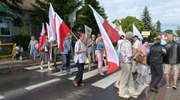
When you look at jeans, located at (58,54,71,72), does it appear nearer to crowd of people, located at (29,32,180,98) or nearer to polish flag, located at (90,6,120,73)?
crowd of people, located at (29,32,180,98)

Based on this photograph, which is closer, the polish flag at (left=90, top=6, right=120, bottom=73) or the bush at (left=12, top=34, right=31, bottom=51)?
the polish flag at (left=90, top=6, right=120, bottom=73)

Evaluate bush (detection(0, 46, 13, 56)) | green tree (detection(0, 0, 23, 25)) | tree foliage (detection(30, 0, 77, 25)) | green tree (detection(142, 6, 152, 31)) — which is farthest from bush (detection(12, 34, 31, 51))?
green tree (detection(142, 6, 152, 31))

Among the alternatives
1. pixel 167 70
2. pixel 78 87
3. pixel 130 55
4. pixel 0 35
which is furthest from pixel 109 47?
pixel 0 35

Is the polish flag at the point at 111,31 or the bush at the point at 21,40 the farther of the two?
the bush at the point at 21,40

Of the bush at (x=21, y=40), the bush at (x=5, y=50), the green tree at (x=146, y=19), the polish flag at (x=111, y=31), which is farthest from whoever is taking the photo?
the green tree at (x=146, y=19)

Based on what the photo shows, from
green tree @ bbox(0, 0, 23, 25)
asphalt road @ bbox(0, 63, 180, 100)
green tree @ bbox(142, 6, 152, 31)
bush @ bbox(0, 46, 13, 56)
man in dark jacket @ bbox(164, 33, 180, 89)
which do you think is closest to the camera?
asphalt road @ bbox(0, 63, 180, 100)

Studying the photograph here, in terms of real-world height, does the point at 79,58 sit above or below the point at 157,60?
above

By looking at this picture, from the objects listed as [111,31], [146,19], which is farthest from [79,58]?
[146,19]

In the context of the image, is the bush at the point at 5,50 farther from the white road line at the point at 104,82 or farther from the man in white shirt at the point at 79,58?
the man in white shirt at the point at 79,58

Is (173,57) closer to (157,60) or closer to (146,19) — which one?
(157,60)

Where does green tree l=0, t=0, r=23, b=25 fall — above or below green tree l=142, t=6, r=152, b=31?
below

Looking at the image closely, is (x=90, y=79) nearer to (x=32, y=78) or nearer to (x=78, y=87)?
(x=78, y=87)

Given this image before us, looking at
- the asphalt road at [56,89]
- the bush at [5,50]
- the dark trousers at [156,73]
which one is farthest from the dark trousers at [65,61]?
the bush at [5,50]

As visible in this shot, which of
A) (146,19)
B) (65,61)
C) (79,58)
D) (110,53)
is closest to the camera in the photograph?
(110,53)
